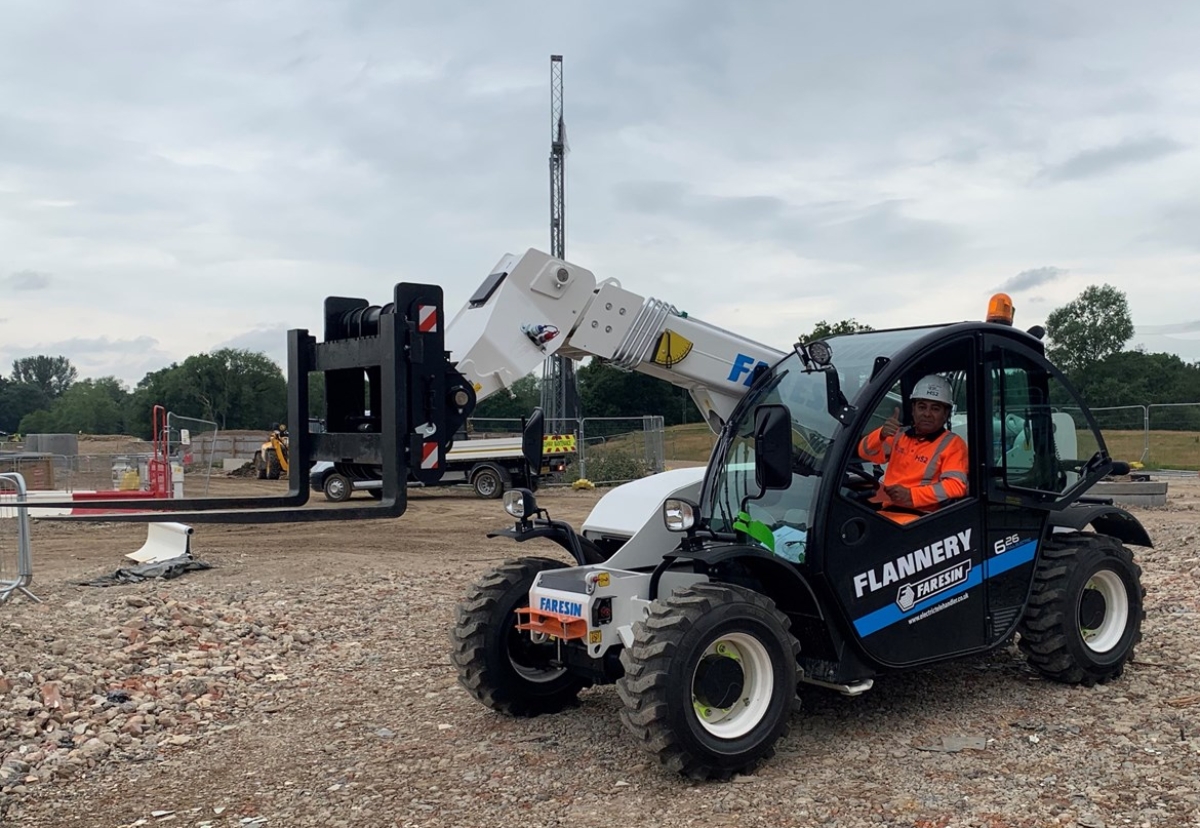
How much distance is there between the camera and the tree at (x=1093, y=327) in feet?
236

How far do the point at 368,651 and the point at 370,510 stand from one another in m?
3.21

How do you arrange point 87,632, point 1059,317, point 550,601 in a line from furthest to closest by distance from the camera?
point 1059,317 < point 87,632 < point 550,601

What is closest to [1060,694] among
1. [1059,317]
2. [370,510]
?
[370,510]

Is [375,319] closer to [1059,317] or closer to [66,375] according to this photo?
[1059,317]

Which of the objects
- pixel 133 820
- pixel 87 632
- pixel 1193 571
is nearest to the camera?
pixel 133 820

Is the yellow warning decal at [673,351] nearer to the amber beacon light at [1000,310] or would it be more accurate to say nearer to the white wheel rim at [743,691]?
the amber beacon light at [1000,310]

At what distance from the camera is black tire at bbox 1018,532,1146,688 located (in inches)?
226

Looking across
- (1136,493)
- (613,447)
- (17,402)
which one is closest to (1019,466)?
(1136,493)

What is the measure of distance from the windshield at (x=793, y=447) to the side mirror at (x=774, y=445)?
1.79 feet

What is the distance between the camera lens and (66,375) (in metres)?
134

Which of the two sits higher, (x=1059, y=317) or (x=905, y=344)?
(x=1059, y=317)

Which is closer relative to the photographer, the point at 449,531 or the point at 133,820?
the point at 133,820

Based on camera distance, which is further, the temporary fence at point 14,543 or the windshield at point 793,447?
the temporary fence at point 14,543

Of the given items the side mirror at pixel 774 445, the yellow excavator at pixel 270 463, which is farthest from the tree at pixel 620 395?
the side mirror at pixel 774 445
